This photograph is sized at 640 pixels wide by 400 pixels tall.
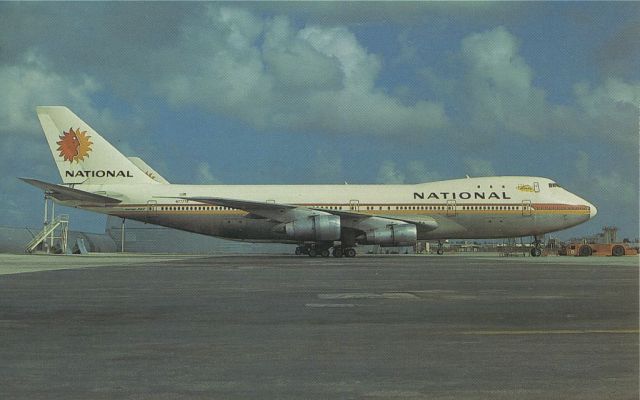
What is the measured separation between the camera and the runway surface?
5.21 meters

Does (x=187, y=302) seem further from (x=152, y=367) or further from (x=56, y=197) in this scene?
(x=56, y=197)

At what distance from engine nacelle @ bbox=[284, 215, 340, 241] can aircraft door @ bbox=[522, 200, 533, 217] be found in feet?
35.0

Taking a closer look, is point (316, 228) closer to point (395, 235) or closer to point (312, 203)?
point (312, 203)

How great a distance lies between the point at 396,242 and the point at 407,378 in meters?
30.8

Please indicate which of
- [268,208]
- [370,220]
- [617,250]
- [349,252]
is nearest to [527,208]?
[370,220]

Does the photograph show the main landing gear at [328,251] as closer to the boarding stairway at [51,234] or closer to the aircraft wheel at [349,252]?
the aircraft wheel at [349,252]

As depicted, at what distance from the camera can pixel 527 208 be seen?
38594mm

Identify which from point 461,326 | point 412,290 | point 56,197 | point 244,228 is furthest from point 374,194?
point 461,326

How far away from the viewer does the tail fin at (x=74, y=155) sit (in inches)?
1565

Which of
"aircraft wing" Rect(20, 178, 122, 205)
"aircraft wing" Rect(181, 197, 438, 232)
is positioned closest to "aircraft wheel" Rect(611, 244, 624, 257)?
"aircraft wing" Rect(181, 197, 438, 232)

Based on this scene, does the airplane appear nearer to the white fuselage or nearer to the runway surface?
the white fuselage

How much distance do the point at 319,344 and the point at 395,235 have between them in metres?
29.0

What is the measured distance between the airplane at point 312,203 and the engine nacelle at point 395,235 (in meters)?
0.53

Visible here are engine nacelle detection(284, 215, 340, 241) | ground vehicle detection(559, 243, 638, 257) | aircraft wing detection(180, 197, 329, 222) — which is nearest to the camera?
aircraft wing detection(180, 197, 329, 222)
